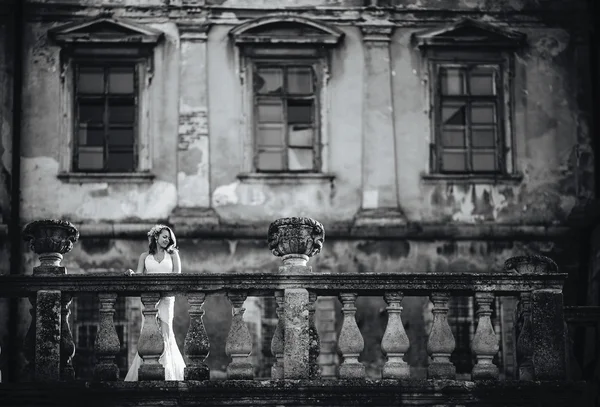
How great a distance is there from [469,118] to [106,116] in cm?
562

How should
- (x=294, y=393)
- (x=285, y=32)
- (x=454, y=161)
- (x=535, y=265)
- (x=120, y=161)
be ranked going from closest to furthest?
(x=294, y=393) → (x=535, y=265) → (x=120, y=161) → (x=285, y=32) → (x=454, y=161)

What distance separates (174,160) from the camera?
20875 millimetres

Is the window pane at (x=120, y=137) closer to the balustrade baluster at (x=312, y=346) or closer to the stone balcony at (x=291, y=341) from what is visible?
the stone balcony at (x=291, y=341)

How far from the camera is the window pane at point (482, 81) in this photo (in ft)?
70.8

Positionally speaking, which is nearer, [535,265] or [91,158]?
[535,265]

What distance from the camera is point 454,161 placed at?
21375 mm

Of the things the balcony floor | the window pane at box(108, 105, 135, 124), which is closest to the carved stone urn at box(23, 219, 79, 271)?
the balcony floor

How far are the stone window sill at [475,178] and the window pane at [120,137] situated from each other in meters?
4.50

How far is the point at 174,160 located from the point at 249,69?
5.99 ft

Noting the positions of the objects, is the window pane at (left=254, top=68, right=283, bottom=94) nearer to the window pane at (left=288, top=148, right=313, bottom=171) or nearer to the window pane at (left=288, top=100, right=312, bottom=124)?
the window pane at (left=288, top=100, right=312, bottom=124)

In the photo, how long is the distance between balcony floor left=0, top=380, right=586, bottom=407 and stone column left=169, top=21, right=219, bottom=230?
299 inches

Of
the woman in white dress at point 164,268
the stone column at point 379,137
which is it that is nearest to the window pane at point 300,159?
the stone column at point 379,137

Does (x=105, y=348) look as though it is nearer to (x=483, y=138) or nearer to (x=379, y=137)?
(x=379, y=137)

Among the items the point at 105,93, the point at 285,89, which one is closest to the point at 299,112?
the point at 285,89
